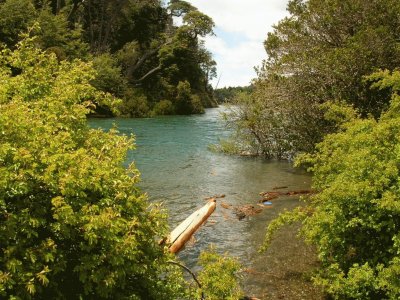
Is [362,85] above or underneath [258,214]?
above

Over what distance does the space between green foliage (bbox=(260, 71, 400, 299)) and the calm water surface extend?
195 cm

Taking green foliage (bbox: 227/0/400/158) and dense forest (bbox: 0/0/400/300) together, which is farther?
green foliage (bbox: 227/0/400/158)

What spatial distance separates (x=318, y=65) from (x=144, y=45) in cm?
6210

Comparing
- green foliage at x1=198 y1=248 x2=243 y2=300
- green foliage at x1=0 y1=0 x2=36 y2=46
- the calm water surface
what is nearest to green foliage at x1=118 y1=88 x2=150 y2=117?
green foliage at x1=0 y1=0 x2=36 y2=46

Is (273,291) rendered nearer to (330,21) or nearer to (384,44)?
Answer: (384,44)

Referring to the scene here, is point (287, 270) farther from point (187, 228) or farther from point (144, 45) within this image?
point (144, 45)

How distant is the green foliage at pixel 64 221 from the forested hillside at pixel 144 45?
56.0 metres

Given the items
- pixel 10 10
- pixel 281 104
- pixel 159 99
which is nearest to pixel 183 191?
pixel 281 104

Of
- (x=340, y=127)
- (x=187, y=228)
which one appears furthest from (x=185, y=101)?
(x=340, y=127)

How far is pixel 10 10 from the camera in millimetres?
51844

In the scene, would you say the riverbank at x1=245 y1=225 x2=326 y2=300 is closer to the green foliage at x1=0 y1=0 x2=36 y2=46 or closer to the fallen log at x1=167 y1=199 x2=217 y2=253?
the fallen log at x1=167 y1=199 x2=217 y2=253

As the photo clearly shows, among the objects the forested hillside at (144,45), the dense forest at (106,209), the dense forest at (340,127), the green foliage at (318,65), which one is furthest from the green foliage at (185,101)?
the dense forest at (106,209)

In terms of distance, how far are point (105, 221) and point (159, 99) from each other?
66316 mm

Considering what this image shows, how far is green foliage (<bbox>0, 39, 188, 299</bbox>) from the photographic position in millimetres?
4371
